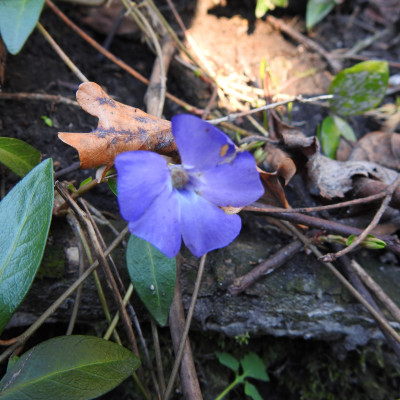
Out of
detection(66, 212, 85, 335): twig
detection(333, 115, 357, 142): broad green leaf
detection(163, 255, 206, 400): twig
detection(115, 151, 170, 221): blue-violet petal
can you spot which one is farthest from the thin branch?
detection(333, 115, 357, 142): broad green leaf

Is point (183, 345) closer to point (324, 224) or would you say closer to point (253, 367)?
point (253, 367)

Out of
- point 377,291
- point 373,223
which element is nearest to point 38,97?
point 373,223

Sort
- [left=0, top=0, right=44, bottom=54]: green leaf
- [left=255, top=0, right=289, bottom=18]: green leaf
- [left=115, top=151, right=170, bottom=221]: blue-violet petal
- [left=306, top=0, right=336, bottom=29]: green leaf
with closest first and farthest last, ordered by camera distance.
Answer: [left=115, top=151, right=170, bottom=221]: blue-violet petal → [left=0, top=0, right=44, bottom=54]: green leaf → [left=255, top=0, right=289, bottom=18]: green leaf → [left=306, top=0, right=336, bottom=29]: green leaf

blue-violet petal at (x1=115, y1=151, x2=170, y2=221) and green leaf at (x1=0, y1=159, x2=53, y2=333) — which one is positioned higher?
blue-violet petal at (x1=115, y1=151, x2=170, y2=221)

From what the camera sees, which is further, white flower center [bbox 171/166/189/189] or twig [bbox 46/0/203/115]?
twig [bbox 46/0/203/115]

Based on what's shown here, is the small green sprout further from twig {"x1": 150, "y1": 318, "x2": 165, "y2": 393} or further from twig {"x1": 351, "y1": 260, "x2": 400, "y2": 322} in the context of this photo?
twig {"x1": 351, "y1": 260, "x2": 400, "y2": 322}

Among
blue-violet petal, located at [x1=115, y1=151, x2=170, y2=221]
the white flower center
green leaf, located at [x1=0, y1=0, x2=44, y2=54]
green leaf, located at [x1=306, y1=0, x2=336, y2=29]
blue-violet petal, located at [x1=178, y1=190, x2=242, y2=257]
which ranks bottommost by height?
blue-violet petal, located at [x1=178, y1=190, x2=242, y2=257]

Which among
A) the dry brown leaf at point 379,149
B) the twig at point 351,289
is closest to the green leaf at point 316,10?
the dry brown leaf at point 379,149

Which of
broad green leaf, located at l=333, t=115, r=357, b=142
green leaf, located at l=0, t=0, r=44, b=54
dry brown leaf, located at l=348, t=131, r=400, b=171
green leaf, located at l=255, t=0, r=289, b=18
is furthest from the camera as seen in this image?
green leaf, located at l=255, t=0, r=289, b=18
